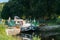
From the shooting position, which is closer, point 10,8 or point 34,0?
point 34,0

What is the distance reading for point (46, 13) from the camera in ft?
125

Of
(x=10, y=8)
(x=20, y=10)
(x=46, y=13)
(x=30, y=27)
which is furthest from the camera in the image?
(x=10, y=8)

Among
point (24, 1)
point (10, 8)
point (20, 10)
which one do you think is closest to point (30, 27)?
point (24, 1)

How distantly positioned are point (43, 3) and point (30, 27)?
497cm

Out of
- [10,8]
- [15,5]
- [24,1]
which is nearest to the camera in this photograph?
[24,1]

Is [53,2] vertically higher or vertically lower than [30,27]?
higher

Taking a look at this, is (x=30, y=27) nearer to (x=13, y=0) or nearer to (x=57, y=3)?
(x=57, y=3)

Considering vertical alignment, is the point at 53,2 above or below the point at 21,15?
above

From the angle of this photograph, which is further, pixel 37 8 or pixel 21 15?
pixel 21 15

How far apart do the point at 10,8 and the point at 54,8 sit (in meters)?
22.8

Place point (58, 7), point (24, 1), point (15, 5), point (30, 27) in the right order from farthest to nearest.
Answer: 1. point (15, 5)
2. point (24, 1)
3. point (58, 7)
4. point (30, 27)

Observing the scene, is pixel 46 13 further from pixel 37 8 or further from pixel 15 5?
pixel 15 5

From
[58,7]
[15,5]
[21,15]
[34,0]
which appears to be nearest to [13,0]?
[15,5]

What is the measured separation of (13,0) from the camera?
182 feet
